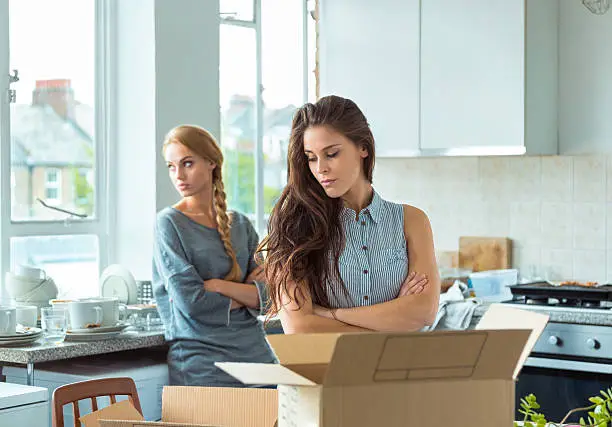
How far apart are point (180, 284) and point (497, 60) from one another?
1.96 m

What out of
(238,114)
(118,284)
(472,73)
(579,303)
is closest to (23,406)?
(118,284)

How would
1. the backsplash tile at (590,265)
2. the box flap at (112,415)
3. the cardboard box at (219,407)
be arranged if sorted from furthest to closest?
1. the backsplash tile at (590,265)
2. the cardboard box at (219,407)
3. the box flap at (112,415)

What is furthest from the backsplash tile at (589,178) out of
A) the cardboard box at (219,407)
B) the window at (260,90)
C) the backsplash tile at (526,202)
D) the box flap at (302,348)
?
the box flap at (302,348)

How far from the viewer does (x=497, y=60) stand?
4.44m

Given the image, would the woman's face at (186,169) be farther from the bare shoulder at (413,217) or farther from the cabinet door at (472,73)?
the cabinet door at (472,73)

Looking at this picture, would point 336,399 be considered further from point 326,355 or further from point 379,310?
point 379,310

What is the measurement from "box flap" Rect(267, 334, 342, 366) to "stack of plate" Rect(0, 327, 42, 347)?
2255 mm

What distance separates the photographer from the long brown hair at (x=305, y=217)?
213cm

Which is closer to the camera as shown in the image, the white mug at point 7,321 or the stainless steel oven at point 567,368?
the white mug at point 7,321

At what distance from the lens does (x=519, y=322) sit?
4.38ft

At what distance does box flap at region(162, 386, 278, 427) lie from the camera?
157cm

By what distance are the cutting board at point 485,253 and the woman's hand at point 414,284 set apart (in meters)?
2.54

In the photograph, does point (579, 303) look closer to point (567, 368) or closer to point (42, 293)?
point (567, 368)

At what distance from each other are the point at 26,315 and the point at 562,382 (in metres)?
2.11
